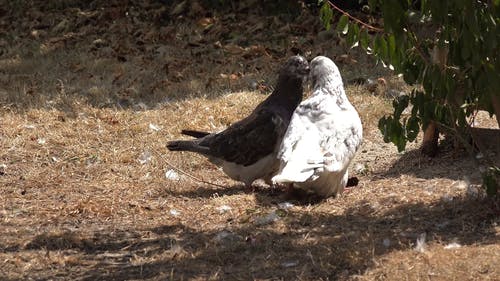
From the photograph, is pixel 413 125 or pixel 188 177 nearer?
pixel 413 125

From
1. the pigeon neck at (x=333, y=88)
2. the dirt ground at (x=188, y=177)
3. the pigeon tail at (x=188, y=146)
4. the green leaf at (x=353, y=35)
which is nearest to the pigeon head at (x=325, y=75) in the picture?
the pigeon neck at (x=333, y=88)

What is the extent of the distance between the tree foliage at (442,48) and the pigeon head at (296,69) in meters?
1.35

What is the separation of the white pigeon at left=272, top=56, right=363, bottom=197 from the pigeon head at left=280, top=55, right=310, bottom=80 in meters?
0.29

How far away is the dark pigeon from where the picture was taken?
627 cm

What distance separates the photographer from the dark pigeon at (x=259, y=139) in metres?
6.27

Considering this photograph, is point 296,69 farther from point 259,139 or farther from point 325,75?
point 259,139

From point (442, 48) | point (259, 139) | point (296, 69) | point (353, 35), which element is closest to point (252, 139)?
point (259, 139)

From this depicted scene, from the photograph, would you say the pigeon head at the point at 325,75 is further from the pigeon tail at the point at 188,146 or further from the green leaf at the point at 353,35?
the green leaf at the point at 353,35

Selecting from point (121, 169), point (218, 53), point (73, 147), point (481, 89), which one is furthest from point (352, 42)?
point (218, 53)

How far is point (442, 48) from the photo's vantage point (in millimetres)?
4461

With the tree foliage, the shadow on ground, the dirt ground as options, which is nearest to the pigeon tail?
the dirt ground

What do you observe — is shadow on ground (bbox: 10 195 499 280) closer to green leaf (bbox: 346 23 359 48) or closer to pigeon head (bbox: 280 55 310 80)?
green leaf (bbox: 346 23 359 48)

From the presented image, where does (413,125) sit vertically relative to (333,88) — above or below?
above

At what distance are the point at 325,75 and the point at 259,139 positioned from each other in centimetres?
60
